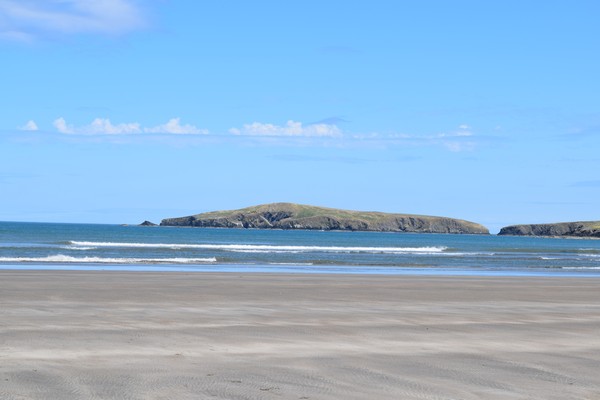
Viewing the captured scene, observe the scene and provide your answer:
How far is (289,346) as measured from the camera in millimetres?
11289

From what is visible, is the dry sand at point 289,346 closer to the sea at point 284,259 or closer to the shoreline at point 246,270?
the shoreline at point 246,270

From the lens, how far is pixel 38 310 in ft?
51.2

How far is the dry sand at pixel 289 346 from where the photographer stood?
326 inches

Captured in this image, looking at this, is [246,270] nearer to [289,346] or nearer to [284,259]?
[284,259]

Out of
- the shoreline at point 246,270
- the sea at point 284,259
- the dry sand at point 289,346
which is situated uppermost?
the sea at point 284,259

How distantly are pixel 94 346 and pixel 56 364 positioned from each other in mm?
1573

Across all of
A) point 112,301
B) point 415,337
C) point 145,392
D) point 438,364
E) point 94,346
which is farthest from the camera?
point 112,301

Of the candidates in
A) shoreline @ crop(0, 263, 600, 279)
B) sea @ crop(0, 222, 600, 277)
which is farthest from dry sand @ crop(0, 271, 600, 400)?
sea @ crop(0, 222, 600, 277)

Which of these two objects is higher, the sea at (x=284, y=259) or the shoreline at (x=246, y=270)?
the sea at (x=284, y=259)

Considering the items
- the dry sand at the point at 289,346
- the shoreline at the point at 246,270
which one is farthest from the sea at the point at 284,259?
the dry sand at the point at 289,346

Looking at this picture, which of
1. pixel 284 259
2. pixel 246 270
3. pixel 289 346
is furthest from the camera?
pixel 284 259

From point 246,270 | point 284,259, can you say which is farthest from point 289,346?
point 284,259

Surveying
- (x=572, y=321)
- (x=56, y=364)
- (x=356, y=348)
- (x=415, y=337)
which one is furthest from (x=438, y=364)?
(x=572, y=321)

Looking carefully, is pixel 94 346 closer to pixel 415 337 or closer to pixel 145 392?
pixel 145 392
